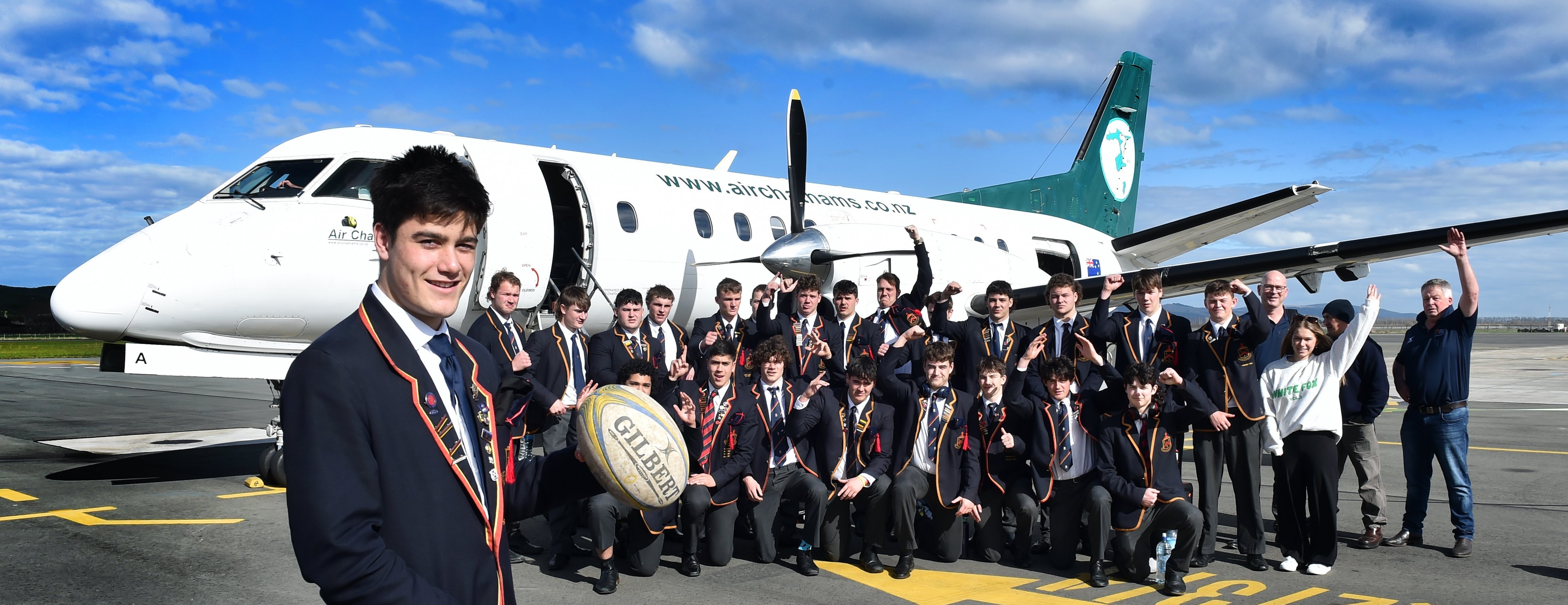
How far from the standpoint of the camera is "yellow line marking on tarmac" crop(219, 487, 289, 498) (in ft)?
25.3

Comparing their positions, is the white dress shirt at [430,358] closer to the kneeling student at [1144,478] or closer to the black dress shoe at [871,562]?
the black dress shoe at [871,562]

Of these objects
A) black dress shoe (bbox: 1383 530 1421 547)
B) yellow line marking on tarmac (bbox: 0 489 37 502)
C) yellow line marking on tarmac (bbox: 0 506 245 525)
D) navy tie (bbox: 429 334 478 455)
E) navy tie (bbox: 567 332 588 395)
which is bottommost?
yellow line marking on tarmac (bbox: 0 489 37 502)

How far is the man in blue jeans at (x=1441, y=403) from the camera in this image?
5984 millimetres

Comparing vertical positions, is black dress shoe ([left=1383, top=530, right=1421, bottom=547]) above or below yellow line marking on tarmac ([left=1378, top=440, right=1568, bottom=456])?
below

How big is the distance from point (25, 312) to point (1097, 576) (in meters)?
75.9

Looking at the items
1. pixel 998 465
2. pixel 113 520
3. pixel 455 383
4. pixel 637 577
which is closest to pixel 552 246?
pixel 113 520

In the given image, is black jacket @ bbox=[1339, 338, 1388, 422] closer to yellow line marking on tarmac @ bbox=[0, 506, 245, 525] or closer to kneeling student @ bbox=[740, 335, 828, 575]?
kneeling student @ bbox=[740, 335, 828, 575]

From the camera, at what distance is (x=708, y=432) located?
612cm

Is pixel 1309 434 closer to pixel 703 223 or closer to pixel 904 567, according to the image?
pixel 904 567

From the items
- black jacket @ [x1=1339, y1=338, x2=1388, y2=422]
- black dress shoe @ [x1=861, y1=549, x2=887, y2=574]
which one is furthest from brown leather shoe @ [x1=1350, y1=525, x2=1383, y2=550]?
black dress shoe @ [x1=861, y1=549, x2=887, y2=574]

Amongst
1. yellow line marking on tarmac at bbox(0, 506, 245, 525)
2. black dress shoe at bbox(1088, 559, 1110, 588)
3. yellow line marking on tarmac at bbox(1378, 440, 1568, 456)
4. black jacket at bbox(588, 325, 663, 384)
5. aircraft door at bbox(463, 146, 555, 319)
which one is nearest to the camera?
black dress shoe at bbox(1088, 559, 1110, 588)

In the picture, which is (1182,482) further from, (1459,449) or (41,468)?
(41,468)

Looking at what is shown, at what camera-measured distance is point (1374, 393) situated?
645 cm

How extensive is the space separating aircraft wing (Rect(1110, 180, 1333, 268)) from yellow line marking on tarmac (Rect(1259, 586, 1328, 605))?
7.46 m
